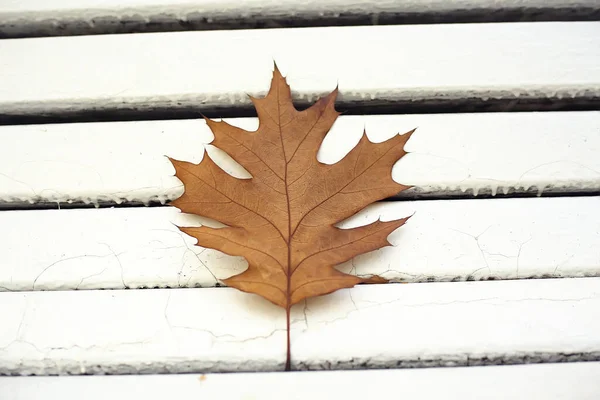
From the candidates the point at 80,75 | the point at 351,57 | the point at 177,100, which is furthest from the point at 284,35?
the point at 80,75

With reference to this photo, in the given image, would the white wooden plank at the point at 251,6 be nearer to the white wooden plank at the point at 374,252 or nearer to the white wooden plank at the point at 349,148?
the white wooden plank at the point at 349,148

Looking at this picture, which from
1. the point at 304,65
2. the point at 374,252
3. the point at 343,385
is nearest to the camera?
the point at 343,385

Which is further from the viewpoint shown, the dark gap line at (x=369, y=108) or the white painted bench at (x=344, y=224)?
the dark gap line at (x=369, y=108)

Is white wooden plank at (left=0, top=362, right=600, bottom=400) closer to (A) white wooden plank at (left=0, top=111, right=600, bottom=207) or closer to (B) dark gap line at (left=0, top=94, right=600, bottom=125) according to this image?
(A) white wooden plank at (left=0, top=111, right=600, bottom=207)

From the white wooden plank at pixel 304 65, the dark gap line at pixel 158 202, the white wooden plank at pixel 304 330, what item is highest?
the white wooden plank at pixel 304 65

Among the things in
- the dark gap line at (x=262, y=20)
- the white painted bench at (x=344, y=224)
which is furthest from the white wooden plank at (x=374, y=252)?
the dark gap line at (x=262, y=20)

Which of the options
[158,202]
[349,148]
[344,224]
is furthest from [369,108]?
[158,202]

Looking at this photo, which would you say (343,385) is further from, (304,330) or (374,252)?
(374,252)

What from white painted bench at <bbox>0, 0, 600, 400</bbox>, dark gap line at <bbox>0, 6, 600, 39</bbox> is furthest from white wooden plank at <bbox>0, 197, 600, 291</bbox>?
dark gap line at <bbox>0, 6, 600, 39</bbox>
